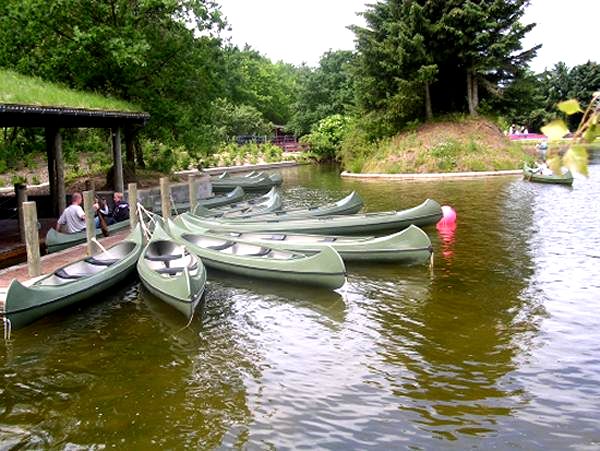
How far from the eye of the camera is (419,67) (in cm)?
3838

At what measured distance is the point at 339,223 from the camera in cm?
1764

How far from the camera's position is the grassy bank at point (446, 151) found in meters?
36.5

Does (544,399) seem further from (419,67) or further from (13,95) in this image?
(419,67)

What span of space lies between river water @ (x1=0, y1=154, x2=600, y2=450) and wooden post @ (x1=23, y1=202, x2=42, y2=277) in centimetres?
136

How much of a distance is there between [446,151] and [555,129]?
3702cm

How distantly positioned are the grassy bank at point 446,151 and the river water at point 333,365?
2245 centimetres

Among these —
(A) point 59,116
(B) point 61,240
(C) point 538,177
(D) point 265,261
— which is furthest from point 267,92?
(D) point 265,261

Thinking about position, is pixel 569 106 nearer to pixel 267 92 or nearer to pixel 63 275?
pixel 63 275

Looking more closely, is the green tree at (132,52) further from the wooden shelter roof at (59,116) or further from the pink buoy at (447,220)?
the pink buoy at (447,220)

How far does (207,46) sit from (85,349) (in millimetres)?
20308

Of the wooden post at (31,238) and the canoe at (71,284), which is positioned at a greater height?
the wooden post at (31,238)

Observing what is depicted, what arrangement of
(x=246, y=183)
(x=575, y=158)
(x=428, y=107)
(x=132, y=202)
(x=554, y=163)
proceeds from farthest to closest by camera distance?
1. (x=428, y=107)
2. (x=246, y=183)
3. (x=132, y=202)
4. (x=554, y=163)
5. (x=575, y=158)

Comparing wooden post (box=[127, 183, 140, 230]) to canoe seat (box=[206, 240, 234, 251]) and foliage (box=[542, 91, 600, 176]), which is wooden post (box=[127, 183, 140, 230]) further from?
foliage (box=[542, 91, 600, 176])

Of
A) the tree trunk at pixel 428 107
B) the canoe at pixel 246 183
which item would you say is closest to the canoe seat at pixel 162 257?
Answer: the canoe at pixel 246 183
